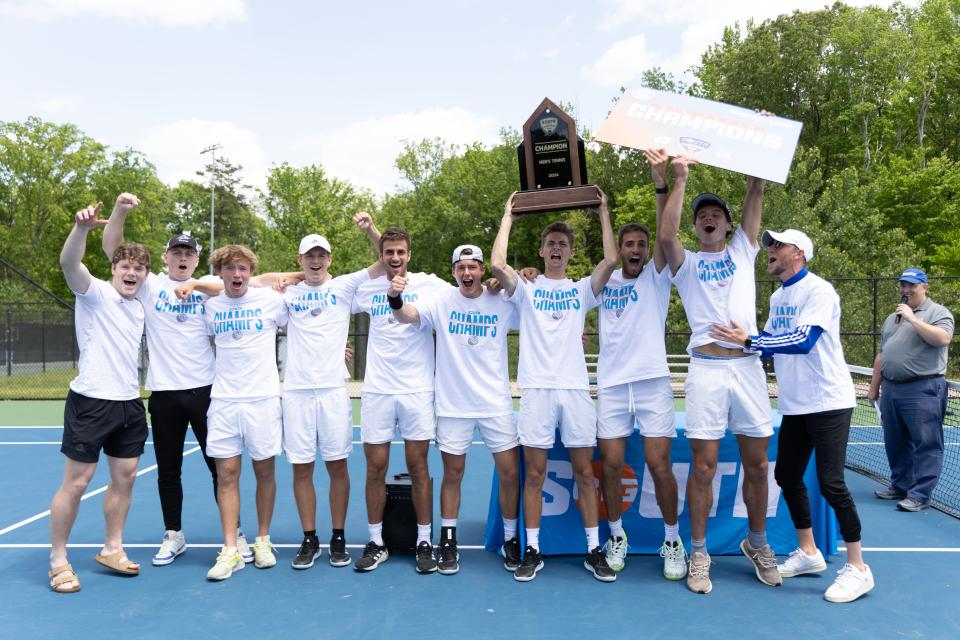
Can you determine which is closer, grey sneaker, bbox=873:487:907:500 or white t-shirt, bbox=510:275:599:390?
white t-shirt, bbox=510:275:599:390

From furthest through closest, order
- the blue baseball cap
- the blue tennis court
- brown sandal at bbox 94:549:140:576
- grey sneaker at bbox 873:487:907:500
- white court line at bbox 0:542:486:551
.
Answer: grey sneaker at bbox 873:487:907:500, the blue baseball cap, white court line at bbox 0:542:486:551, brown sandal at bbox 94:549:140:576, the blue tennis court

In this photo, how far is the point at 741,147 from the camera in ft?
15.0

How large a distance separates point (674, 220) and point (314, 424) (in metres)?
2.84

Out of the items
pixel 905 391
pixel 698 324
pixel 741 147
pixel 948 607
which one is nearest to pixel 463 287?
pixel 698 324

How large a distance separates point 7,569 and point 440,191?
36.5 meters

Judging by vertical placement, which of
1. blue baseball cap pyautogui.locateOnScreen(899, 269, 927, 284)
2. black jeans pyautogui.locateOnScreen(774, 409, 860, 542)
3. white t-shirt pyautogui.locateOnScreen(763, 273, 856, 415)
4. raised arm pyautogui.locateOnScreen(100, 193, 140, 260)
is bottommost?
black jeans pyautogui.locateOnScreen(774, 409, 860, 542)

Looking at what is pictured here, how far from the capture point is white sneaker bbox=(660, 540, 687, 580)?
485 centimetres

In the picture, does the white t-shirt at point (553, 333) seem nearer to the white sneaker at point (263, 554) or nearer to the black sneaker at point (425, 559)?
the black sneaker at point (425, 559)

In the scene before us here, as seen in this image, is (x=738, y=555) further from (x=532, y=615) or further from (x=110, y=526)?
(x=110, y=526)

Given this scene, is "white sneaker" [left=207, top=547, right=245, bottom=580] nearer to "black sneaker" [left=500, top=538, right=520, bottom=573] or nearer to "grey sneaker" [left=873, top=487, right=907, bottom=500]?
"black sneaker" [left=500, top=538, right=520, bottom=573]

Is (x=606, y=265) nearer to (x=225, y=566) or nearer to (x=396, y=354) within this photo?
(x=396, y=354)

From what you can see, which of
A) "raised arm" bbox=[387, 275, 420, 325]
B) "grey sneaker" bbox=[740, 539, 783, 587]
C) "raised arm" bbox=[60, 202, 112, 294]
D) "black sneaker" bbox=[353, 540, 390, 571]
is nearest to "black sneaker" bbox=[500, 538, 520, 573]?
"black sneaker" bbox=[353, 540, 390, 571]

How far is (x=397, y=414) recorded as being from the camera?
201 inches

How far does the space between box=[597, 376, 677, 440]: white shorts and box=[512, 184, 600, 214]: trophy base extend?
133cm
